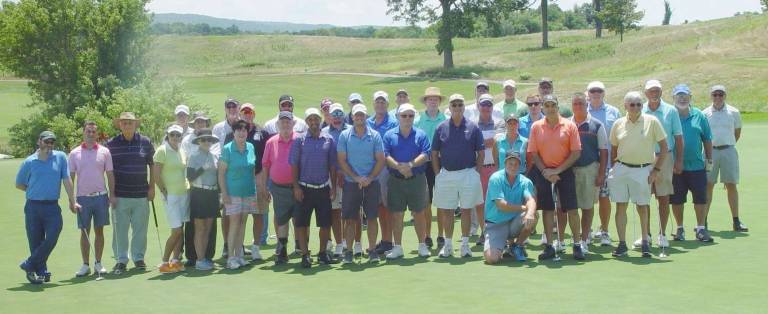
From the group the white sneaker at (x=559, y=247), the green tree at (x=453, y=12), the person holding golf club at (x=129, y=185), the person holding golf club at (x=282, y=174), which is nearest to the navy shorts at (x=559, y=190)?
the white sneaker at (x=559, y=247)

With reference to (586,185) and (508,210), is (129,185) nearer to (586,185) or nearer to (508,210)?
(508,210)

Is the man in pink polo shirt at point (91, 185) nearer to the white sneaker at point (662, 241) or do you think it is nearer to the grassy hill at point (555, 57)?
the white sneaker at point (662, 241)

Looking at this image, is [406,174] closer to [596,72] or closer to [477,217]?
[477,217]

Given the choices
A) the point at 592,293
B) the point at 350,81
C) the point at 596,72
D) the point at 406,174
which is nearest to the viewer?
the point at 592,293

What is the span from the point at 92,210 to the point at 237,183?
66.9 inches

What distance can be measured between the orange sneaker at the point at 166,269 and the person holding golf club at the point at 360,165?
78.2 inches

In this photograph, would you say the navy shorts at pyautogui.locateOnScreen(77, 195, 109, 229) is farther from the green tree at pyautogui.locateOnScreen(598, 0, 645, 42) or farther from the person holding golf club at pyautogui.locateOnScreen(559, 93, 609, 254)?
the green tree at pyautogui.locateOnScreen(598, 0, 645, 42)

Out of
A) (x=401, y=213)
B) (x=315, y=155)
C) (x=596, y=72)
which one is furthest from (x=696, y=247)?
(x=596, y=72)

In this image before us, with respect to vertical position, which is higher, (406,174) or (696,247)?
(406,174)

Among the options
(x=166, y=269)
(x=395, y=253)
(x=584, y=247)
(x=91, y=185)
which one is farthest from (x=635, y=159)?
(x=91, y=185)

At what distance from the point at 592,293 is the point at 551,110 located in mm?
2596

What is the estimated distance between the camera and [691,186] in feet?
39.7

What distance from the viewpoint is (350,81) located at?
67.1 meters

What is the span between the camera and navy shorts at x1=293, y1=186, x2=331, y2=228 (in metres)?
11.4
